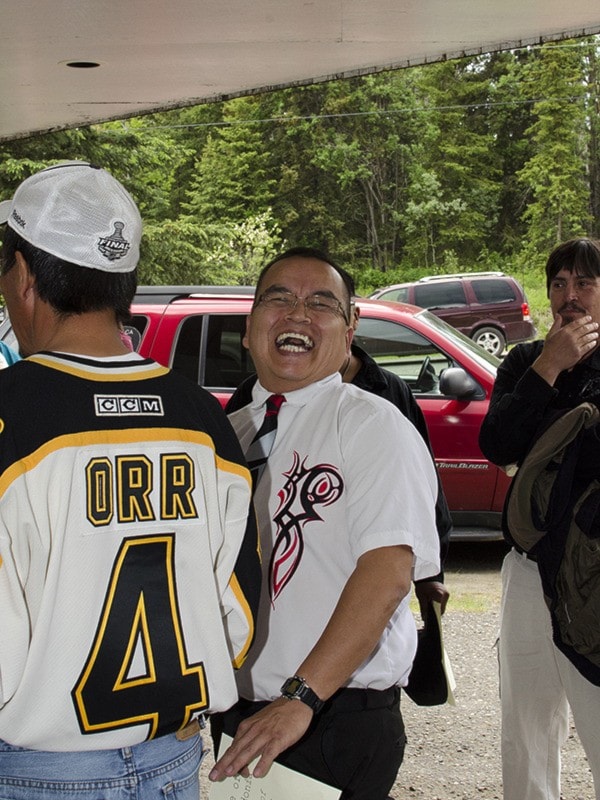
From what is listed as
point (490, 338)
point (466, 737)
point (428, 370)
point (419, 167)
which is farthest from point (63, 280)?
point (419, 167)

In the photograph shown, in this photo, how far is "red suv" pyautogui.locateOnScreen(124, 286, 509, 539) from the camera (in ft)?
24.2

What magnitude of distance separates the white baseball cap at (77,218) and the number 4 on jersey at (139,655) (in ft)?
1.62

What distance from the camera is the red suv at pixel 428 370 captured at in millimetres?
7363

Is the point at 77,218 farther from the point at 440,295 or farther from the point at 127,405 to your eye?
the point at 440,295

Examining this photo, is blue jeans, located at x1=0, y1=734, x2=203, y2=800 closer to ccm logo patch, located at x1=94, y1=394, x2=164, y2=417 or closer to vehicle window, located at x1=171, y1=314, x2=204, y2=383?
ccm logo patch, located at x1=94, y1=394, x2=164, y2=417

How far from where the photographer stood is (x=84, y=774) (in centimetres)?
162

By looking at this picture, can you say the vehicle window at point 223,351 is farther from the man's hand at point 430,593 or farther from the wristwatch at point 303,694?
the wristwatch at point 303,694

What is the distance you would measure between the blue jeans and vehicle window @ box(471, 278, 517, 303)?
2380 centimetres

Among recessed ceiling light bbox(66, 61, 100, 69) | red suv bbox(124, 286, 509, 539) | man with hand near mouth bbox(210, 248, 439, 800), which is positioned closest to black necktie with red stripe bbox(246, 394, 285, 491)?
man with hand near mouth bbox(210, 248, 439, 800)

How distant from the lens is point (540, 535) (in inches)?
117

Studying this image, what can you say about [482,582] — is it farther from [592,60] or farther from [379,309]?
[592,60]

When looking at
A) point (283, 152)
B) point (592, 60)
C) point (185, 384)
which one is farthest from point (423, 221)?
point (185, 384)

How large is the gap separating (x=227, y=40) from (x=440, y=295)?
21.5m

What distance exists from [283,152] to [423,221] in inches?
295
